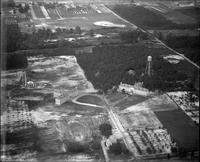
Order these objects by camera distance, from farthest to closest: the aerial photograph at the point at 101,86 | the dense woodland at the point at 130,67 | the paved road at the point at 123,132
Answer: the dense woodland at the point at 130,67 < the aerial photograph at the point at 101,86 < the paved road at the point at 123,132

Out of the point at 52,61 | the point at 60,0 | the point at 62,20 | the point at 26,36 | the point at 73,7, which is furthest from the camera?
the point at 60,0

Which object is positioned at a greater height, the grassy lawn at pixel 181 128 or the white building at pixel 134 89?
the white building at pixel 134 89

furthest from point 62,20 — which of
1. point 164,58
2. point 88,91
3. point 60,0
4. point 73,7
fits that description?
point 88,91

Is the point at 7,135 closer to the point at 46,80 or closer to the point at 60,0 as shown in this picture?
the point at 46,80

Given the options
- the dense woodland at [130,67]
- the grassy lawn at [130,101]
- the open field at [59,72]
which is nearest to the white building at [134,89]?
the grassy lawn at [130,101]

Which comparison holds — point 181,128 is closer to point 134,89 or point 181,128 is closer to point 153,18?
point 134,89

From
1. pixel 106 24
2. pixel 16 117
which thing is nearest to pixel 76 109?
pixel 16 117

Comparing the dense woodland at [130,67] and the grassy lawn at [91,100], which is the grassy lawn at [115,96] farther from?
the dense woodland at [130,67]
